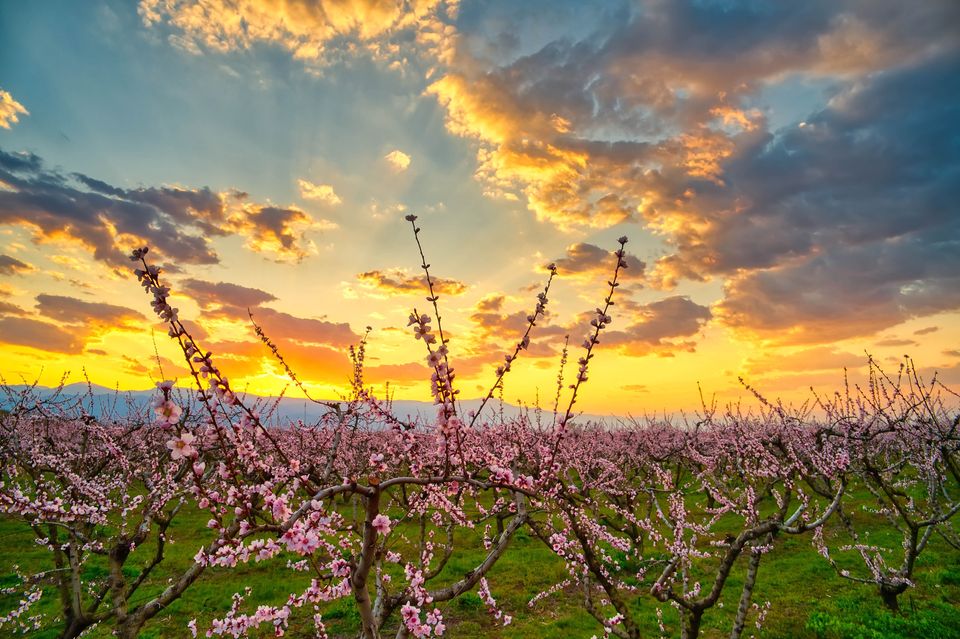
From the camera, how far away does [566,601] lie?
12.4m

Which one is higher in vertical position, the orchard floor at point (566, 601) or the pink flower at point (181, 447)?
the pink flower at point (181, 447)

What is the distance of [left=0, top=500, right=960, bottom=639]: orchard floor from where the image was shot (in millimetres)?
10000

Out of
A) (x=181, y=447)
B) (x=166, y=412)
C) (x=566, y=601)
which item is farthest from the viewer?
(x=566, y=601)

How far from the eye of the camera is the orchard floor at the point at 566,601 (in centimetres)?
1000

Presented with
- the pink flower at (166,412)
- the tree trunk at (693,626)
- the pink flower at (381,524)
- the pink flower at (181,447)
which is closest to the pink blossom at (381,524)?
the pink flower at (381,524)

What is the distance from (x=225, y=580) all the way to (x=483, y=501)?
15613 mm

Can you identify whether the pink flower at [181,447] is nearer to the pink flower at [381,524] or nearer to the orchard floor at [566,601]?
the pink flower at [381,524]

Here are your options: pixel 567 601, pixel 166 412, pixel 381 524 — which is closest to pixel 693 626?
pixel 381 524

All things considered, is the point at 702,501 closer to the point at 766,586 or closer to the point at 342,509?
the point at 766,586

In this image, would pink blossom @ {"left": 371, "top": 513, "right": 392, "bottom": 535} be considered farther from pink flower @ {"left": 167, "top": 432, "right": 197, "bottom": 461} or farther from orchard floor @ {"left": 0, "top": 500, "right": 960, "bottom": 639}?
orchard floor @ {"left": 0, "top": 500, "right": 960, "bottom": 639}

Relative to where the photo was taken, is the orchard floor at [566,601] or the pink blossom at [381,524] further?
the orchard floor at [566,601]

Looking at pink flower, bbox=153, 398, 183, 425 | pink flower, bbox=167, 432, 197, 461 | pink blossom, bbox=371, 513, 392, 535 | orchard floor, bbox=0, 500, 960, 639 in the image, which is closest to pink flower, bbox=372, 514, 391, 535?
pink blossom, bbox=371, 513, 392, 535

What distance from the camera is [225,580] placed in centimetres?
1478

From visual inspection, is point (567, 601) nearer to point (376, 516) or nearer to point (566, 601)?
point (566, 601)
